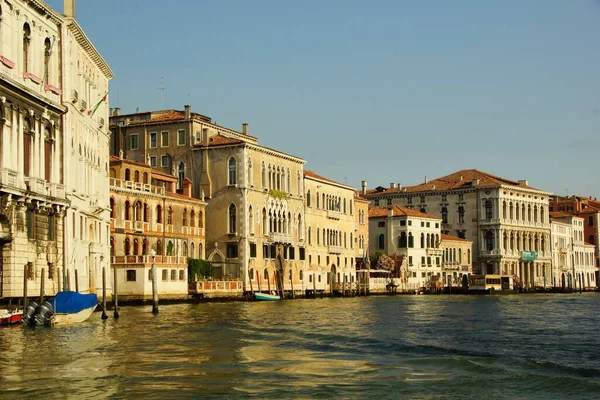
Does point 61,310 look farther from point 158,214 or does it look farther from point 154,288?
point 158,214

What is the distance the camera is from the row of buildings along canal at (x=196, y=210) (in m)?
31.1

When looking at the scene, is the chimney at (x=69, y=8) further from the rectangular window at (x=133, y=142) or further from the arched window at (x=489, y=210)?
the arched window at (x=489, y=210)

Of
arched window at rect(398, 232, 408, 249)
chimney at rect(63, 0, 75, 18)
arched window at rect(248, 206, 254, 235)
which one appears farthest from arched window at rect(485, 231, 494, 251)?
chimney at rect(63, 0, 75, 18)

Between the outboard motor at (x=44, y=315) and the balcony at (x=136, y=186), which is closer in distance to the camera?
the outboard motor at (x=44, y=315)

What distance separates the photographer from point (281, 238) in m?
65.6

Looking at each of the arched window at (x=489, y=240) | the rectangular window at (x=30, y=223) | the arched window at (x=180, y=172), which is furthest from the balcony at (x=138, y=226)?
the arched window at (x=489, y=240)

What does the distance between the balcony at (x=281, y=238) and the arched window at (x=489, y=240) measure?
34.0 metres

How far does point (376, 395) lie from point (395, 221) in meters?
68.5

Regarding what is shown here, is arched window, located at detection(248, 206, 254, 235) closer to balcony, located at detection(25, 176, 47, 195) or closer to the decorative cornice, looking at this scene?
the decorative cornice

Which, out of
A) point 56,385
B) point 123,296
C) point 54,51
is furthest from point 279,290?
point 56,385

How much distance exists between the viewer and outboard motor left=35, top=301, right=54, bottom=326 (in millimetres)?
28141

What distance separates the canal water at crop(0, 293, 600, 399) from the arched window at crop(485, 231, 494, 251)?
2466 inches

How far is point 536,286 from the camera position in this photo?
320 ft

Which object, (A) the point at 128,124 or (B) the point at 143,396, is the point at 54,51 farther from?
(A) the point at 128,124
